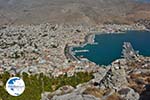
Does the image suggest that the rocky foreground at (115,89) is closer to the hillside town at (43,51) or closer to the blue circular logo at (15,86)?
the blue circular logo at (15,86)

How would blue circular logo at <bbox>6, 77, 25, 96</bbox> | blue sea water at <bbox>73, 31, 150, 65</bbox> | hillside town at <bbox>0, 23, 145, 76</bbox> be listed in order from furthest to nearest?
blue sea water at <bbox>73, 31, 150, 65</bbox> → hillside town at <bbox>0, 23, 145, 76</bbox> → blue circular logo at <bbox>6, 77, 25, 96</bbox>

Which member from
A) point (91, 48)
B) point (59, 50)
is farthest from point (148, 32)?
point (59, 50)

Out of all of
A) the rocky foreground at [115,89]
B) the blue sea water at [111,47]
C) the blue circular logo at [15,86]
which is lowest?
the blue sea water at [111,47]

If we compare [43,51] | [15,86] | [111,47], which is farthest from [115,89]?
[111,47]

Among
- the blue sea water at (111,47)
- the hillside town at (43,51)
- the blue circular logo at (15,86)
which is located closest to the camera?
the blue circular logo at (15,86)

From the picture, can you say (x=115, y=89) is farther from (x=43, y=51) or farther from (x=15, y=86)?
(x=43, y=51)

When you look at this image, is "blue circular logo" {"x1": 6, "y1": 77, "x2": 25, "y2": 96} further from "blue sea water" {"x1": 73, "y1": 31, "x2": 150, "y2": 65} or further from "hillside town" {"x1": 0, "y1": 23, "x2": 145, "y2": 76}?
"blue sea water" {"x1": 73, "y1": 31, "x2": 150, "y2": 65}

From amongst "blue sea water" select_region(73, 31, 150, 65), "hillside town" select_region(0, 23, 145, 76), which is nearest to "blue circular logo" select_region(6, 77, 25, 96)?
"hillside town" select_region(0, 23, 145, 76)

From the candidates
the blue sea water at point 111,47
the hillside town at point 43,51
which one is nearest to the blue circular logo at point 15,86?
the hillside town at point 43,51

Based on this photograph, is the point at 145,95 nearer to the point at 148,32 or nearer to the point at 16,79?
the point at 16,79

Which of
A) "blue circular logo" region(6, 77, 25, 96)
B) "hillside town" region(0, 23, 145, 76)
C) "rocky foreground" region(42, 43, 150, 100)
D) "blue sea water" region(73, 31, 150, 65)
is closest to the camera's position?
"blue circular logo" region(6, 77, 25, 96)
